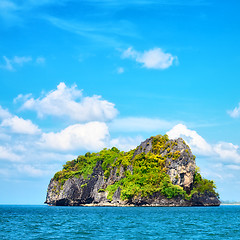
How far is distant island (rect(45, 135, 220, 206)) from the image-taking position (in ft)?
349

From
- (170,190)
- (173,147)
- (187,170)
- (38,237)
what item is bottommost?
(38,237)

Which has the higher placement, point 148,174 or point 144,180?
point 148,174

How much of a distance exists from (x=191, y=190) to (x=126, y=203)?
21.9m

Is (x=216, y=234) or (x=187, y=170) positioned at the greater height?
(x=187, y=170)

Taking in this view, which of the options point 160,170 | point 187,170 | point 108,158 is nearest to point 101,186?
point 108,158

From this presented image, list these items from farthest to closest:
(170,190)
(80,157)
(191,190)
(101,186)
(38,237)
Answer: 1. (80,157)
2. (101,186)
3. (191,190)
4. (170,190)
5. (38,237)

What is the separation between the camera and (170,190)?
103312 mm

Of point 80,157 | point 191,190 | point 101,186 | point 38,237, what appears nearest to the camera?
point 38,237

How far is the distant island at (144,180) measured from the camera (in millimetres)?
106312

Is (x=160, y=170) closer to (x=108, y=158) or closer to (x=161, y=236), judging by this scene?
(x=108, y=158)

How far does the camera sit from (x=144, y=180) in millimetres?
109562

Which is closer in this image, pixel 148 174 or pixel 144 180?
pixel 144 180

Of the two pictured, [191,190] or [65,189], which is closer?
[191,190]

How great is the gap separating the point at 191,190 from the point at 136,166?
2015 cm
